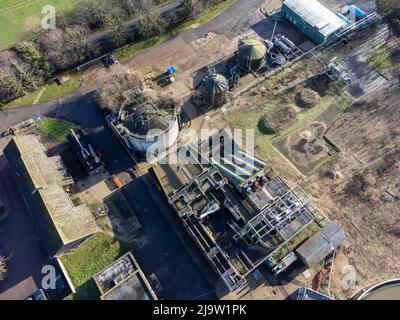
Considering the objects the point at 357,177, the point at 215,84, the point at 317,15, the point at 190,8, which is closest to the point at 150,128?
the point at 215,84

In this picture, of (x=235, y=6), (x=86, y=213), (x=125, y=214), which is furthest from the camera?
(x=235, y=6)

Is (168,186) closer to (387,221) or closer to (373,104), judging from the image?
(387,221)

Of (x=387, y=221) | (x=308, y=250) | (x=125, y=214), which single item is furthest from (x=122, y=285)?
(x=387, y=221)

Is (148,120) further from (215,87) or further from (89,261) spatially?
(89,261)

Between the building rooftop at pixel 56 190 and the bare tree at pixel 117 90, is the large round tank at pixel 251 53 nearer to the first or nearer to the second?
the bare tree at pixel 117 90

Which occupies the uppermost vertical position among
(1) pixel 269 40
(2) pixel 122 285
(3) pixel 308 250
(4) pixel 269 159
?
(1) pixel 269 40

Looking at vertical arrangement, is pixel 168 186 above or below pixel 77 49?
below

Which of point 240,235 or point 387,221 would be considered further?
point 387,221
